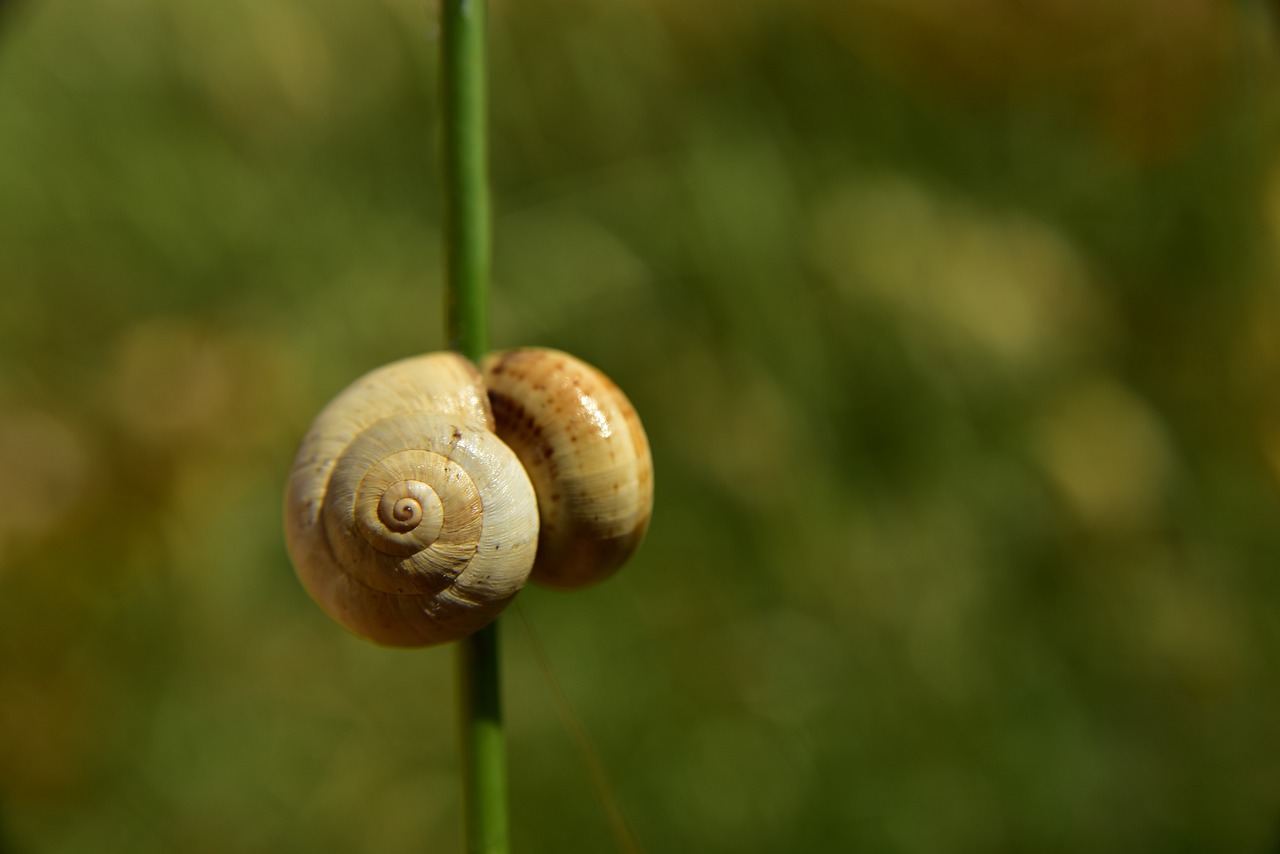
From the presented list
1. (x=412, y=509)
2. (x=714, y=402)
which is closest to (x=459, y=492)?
(x=412, y=509)

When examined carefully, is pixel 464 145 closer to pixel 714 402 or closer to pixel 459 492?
pixel 459 492

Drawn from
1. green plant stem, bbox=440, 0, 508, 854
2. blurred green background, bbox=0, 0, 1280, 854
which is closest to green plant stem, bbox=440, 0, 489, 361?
green plant stem, bbox=440, 0, 508, 854

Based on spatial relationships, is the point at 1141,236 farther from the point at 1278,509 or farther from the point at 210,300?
the point at 210,300

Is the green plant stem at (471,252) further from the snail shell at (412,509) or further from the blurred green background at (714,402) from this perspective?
the blurred green background at (714,402)

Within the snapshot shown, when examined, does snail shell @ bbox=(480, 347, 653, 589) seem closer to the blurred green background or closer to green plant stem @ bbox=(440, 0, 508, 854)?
green plant stem @ bbox=(440, 0, 508, 854)

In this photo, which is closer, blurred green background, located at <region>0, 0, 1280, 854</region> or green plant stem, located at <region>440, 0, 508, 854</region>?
green plant stem, located at <region>440, 0, 508, 854</region>

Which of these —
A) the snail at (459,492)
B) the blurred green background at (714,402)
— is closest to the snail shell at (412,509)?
the snail at (459,492)

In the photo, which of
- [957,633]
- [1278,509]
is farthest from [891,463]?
[1278,509]
